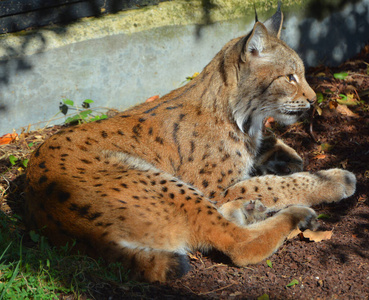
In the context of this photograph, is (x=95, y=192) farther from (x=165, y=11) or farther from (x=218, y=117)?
(x=165, y=11)

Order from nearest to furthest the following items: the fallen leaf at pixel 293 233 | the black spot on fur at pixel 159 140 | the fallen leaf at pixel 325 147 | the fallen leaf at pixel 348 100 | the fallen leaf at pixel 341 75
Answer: the fallen leaf at pixel 293 233 → the black spot on fur at pixel 159 140 → the fallen leaf at pixel 325 147 → the fallen leaf at pixel 348 100 → the fallen leaf at pixel 341 75

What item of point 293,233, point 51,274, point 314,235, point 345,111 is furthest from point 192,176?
point 345,111

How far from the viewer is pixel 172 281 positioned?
3307 millimetres

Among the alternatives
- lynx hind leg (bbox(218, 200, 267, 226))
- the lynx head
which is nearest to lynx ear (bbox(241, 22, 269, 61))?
the lynx head

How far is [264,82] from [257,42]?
0.37 metres

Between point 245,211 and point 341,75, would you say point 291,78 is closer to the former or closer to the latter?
point 245,211

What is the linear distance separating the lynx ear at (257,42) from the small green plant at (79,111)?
2125mm

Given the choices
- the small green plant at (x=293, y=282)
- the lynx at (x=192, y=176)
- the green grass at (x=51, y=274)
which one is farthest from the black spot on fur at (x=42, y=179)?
the small green plant at (x=293, y=282)

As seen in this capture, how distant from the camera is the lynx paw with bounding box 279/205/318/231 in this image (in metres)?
3.94

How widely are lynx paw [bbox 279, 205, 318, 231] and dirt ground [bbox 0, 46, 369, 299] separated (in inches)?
4.7

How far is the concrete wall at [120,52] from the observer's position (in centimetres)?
529

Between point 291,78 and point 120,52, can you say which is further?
point 120,52

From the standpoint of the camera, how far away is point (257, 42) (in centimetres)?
423

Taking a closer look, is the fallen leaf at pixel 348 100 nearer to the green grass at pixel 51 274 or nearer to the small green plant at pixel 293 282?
the small green plant at pixel 293 282
